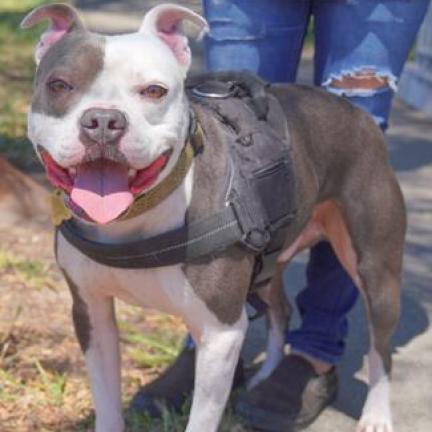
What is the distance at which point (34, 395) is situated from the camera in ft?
14.6

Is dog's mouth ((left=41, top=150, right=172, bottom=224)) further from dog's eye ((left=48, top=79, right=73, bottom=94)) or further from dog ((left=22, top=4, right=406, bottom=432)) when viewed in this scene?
dog's eye ((left=48, top=79, right=73, bottom=94))

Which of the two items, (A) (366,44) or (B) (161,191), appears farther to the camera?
A: (A) (366,44)

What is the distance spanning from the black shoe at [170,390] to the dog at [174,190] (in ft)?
1.69

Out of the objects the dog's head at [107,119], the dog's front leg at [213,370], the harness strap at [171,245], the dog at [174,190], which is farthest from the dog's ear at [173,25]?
the dog's front leg at [213,370]

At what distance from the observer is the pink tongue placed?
309cm

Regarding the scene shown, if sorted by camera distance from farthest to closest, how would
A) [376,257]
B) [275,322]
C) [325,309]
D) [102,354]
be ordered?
[275,322], [325,309], [376,257], [102,354]

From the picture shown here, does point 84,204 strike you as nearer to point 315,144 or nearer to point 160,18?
point 160,18

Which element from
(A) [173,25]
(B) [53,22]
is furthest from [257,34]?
(B) [53,22]

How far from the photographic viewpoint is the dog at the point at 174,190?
10.2 feet

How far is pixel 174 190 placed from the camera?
3359 millimetres

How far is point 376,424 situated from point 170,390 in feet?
2.57

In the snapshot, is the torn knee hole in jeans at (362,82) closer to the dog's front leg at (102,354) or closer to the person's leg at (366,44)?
the person's leg at (366,44)

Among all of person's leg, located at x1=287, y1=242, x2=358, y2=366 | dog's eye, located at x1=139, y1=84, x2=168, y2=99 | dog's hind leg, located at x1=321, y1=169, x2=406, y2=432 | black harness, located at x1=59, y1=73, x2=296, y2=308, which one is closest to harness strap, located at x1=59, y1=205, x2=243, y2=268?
black harness, located at x1=59, y1=73, x2=296, y2=308

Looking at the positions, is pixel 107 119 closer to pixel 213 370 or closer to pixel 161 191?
pixel 161 191
